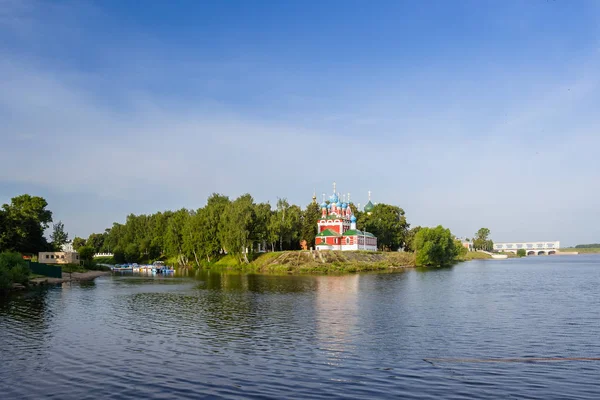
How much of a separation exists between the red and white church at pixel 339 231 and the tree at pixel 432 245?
12740mm

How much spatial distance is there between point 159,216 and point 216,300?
4462 inches

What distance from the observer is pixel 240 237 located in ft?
364

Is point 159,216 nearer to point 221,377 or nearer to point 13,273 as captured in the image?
point 13,273

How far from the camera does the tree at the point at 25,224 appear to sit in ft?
279

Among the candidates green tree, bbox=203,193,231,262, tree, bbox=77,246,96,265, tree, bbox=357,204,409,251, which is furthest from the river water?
tree, bbox=357,204,409,251

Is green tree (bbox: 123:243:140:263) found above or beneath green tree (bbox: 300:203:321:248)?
beneath

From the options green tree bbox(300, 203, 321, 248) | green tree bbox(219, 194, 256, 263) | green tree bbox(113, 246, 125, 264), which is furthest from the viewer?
green tree bbox(113, 246, 125, 264)

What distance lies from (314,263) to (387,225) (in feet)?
158

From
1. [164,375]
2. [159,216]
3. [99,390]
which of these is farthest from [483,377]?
[159,216]

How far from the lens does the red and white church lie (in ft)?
416

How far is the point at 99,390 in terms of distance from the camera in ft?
63.5

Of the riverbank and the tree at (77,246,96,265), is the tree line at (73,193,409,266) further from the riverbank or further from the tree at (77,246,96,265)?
the riverbank

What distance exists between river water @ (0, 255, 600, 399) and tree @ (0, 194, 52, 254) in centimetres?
4376

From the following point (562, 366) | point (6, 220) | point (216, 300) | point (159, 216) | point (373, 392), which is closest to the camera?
point (373, 392)
